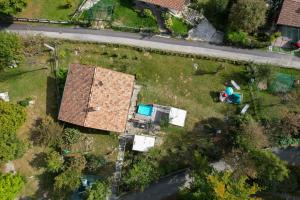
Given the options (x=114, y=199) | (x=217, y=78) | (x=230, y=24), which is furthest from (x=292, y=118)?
(x=114, y=199)

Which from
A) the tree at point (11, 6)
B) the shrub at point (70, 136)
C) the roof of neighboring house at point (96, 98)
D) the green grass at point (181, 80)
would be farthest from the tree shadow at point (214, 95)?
the tree at point (11, 6)

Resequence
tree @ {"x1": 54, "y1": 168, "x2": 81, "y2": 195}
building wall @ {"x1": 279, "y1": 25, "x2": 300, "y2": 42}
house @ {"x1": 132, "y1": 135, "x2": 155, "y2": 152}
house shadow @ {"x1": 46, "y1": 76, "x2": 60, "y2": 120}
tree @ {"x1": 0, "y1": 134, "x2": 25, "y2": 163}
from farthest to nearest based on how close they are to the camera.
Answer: house shadow @ {"x1": 46, "y1": 76, "x2": 60, "y2": 120} < building wall @ {"x1": 279, "y1": 25, "x2": 300, "y2": 42} < house @ {"x1": 132, "y1": 135, "x2": 155, "y2": 152} < tree @ {"x1": 54, "y1": 168, "x2": 81, "y2": 195} < tree @ {"x1": 0, "y1": 134, "x2": 25, "y2": 163}

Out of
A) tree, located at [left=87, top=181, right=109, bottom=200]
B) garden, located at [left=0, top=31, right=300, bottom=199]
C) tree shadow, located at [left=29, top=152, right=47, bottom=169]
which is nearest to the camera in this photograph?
tree, located at [left=87, top=181, right=109, bottom=200]

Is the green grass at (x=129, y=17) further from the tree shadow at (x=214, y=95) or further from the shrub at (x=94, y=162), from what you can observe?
the shrub at (x=94, y=162)

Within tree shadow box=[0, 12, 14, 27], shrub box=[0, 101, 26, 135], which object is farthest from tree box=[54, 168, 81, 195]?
tree shadow box=[0, 12, 14, 27]

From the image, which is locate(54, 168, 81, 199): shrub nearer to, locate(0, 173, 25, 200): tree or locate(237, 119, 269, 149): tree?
locate(0, 173, 25, 200): tree

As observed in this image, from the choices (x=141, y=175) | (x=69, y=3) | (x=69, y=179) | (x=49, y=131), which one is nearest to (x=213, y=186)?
(x=141, y=175)

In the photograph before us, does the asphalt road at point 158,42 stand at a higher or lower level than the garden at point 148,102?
higher
